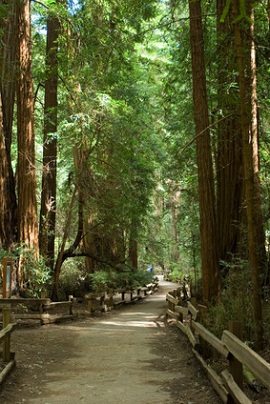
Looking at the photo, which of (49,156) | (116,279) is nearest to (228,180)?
(49,156)

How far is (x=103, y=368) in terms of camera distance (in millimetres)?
7441

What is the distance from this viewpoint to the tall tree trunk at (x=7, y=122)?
43.0 feet

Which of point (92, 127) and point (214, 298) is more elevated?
point (92, 127)

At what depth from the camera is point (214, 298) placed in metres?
10.6

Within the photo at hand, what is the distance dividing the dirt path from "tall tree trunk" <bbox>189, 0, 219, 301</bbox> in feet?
5.43

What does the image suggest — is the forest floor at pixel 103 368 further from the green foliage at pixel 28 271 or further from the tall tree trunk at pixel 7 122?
the tall tree trunk at pixel 7 122

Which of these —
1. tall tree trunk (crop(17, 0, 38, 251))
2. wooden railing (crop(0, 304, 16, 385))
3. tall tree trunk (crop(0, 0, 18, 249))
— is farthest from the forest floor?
tall tree trunk (crop(0, 0, 18, 249))

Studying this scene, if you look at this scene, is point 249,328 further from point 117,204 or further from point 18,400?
point 117,204

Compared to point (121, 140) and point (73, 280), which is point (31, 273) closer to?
point (121, 140)

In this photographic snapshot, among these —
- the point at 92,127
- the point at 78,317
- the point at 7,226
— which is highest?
the point at 92,127

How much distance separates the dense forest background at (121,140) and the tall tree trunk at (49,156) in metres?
0.05

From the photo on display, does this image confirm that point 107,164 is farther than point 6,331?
Yes

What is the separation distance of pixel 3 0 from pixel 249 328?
11.3m

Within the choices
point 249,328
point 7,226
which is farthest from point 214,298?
point 7,226
